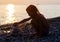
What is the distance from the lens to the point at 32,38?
12.7 feet

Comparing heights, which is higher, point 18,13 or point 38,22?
point 38,22

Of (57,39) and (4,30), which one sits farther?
(4,30)

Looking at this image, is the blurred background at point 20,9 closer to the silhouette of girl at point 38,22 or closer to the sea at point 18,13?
the sea at point 18,13

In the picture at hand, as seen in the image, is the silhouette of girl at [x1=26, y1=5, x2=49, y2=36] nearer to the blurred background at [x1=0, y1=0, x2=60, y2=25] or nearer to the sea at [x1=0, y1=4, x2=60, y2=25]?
the blurred background at [x1=0, y1=0, x2=60, y2=25]

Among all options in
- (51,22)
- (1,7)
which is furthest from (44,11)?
(51,22)

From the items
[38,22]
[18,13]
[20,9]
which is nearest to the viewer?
[38,22]

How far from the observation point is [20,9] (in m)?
8.19

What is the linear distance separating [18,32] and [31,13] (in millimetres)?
422

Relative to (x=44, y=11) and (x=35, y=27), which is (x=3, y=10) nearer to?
(x=44, y=11)

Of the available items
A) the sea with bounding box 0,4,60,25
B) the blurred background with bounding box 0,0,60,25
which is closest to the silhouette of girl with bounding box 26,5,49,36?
the blurred background with bounding box 0,0,60,25

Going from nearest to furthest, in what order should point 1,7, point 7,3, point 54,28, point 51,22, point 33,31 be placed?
1. point 33,31
2. point 54,28
3. point 51,22
4. point 1,7
5. point 7,3

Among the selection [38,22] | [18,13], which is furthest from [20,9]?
[38,22]

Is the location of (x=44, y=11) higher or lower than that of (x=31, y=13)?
lower

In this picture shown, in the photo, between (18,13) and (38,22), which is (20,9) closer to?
(18,13)
